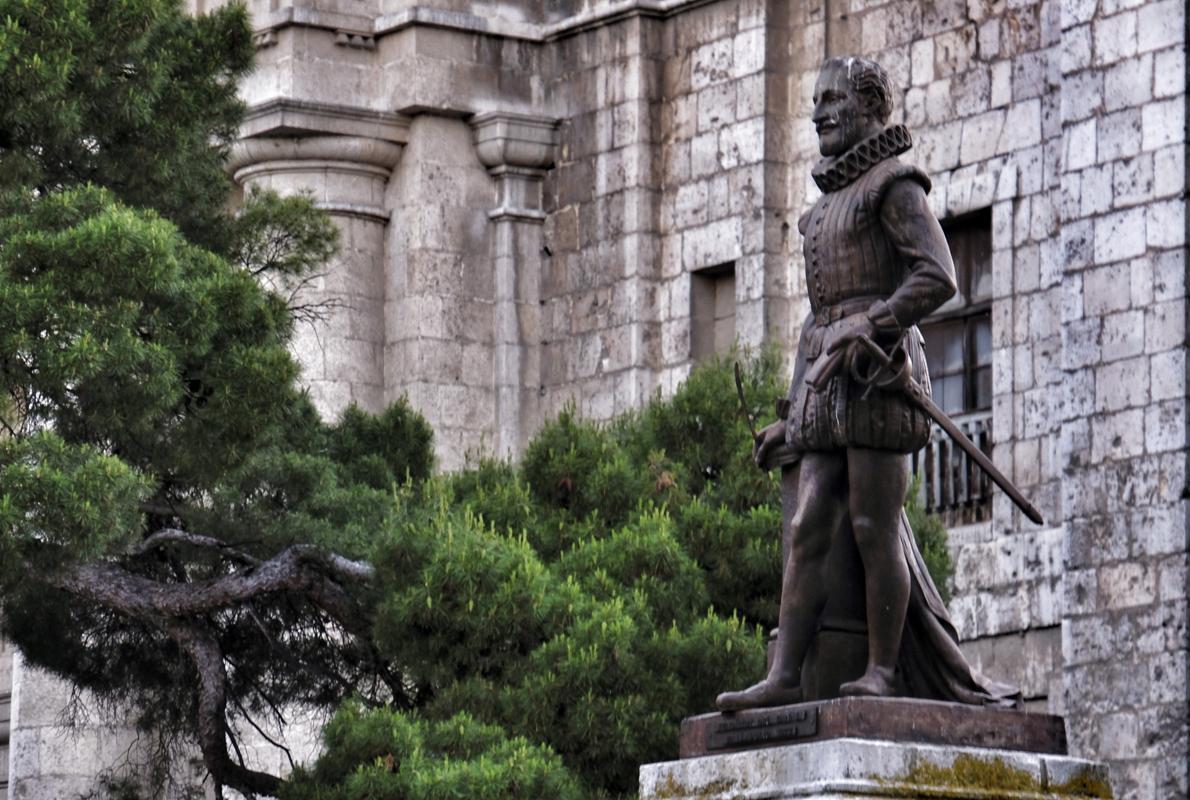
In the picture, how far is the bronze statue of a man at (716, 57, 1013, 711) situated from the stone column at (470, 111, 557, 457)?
14.6m

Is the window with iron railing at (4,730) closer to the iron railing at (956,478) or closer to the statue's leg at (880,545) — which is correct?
the iron railing at (956,478)

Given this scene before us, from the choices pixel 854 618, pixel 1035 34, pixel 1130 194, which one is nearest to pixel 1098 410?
pixel 1130 194

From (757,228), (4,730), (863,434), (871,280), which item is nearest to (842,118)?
(871,280)

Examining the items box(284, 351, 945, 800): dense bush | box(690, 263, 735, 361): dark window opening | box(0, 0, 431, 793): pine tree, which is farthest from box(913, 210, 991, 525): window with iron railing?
box(0, 0, 431, 793): pine tree

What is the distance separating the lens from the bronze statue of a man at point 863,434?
12.2 meters

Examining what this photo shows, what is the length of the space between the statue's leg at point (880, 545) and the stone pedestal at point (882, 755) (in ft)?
1.10

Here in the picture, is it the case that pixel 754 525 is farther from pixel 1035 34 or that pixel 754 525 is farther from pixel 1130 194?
pixel 1035 34

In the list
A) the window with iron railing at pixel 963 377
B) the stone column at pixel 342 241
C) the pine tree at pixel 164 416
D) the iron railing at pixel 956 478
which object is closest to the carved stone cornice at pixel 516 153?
the stone column at pixel 342 241

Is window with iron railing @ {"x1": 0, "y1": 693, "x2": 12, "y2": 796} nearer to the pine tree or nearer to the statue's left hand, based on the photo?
the pine tree

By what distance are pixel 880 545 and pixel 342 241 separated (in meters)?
15.0

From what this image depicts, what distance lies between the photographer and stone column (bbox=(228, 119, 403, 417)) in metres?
26.8

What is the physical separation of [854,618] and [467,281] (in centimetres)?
1500

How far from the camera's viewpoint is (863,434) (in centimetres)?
1228

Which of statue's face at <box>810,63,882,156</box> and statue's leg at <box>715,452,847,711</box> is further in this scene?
statue's face at <box>810,63,882,156</box>
